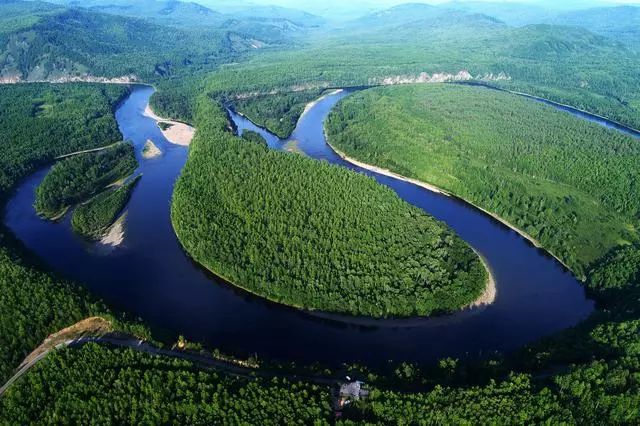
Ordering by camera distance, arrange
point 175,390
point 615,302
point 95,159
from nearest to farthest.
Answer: point 175,390 < point 615,302 < point 95,159

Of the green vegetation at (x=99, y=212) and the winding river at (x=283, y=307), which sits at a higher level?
the green vegetation at (x=99, y=212)

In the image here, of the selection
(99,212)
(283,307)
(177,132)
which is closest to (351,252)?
(283,307)

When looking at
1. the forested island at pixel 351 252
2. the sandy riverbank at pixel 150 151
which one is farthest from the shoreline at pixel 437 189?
the sandy riverbank at pixel 150 151

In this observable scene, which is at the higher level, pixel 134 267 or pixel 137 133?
pixel 137 133

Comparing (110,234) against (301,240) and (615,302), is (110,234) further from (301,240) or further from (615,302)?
(615,302)

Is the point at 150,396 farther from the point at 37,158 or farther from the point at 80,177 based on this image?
the point at 37,158

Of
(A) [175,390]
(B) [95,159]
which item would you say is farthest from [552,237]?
(B) [95,159]

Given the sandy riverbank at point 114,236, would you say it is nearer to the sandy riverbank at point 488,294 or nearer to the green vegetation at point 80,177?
the green vegetation at point 80,177

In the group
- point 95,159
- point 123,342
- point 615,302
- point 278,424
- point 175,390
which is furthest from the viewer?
point 95,159
